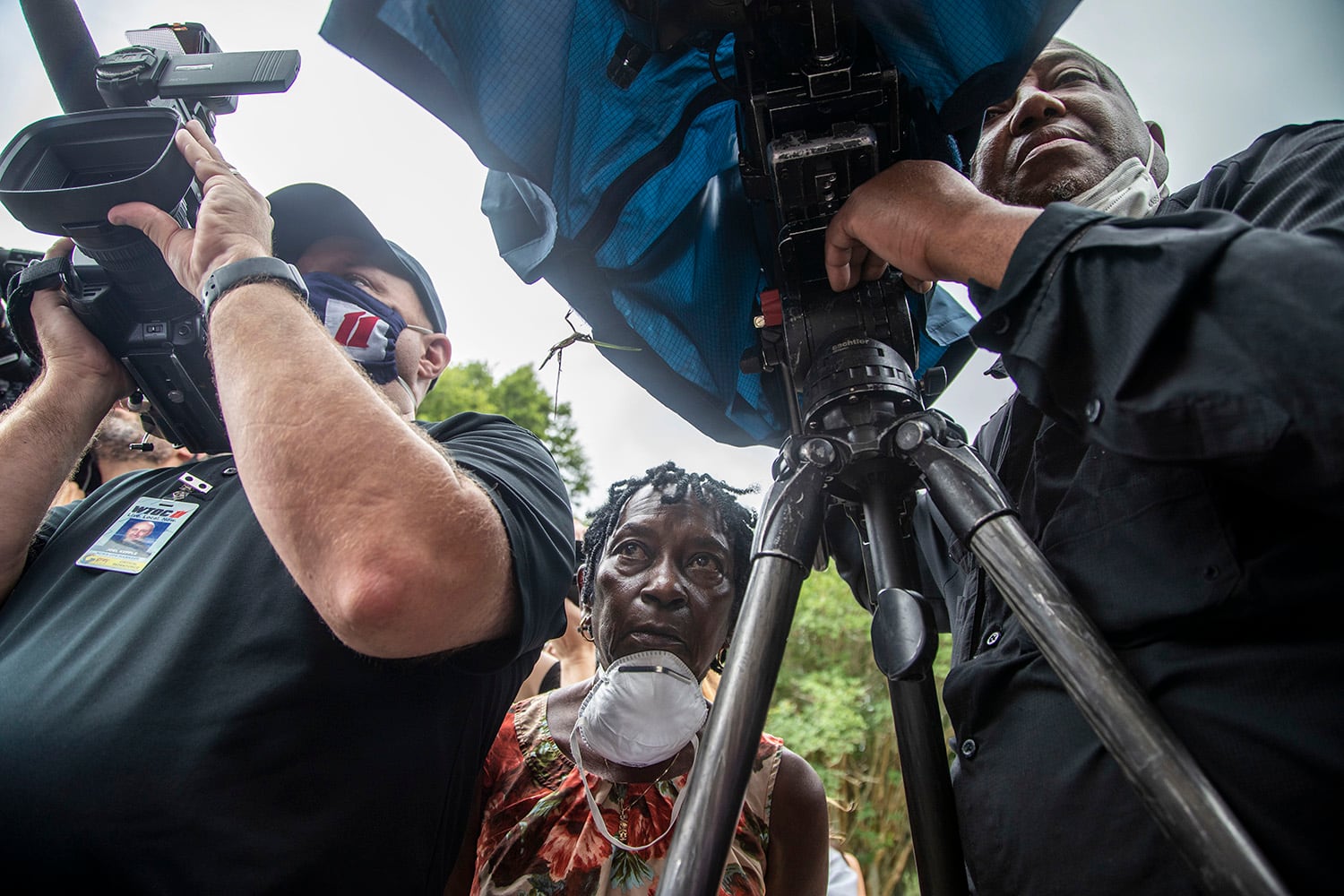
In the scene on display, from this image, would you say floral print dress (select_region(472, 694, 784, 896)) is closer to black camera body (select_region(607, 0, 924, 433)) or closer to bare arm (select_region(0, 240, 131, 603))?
black camera body (select_region(607, 0, 924, 433))

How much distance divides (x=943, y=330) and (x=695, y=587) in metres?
1.18

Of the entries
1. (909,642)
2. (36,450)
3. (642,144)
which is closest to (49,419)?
(36,450)

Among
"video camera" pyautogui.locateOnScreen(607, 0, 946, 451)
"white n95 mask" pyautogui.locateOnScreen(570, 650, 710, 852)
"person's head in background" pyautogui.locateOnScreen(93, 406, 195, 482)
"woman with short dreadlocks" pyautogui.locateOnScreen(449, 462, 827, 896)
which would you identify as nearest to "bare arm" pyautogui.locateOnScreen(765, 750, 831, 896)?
"woman with short dreadlocks" pyautogui.locateOnScreen(449, 462, 827, 896)

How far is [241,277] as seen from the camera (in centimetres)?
129

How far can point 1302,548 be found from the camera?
33.1 inches

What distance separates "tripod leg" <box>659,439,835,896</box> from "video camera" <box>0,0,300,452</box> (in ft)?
4.42

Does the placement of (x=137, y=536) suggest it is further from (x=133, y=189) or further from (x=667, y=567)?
(x=667, y=567)

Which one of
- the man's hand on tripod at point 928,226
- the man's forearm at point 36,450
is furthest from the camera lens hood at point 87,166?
the man's hand on tripod at point 928,226

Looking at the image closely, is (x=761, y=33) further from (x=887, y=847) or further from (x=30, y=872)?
(x=887, y=847)

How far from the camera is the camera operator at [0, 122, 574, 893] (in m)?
1.09

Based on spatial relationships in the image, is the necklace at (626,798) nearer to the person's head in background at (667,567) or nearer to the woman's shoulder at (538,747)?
the woman's shoulder at (538,747)

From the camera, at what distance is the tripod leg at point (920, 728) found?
3.16 ft

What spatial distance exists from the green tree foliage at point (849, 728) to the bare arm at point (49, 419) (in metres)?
5.52

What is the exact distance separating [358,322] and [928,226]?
1503mm
